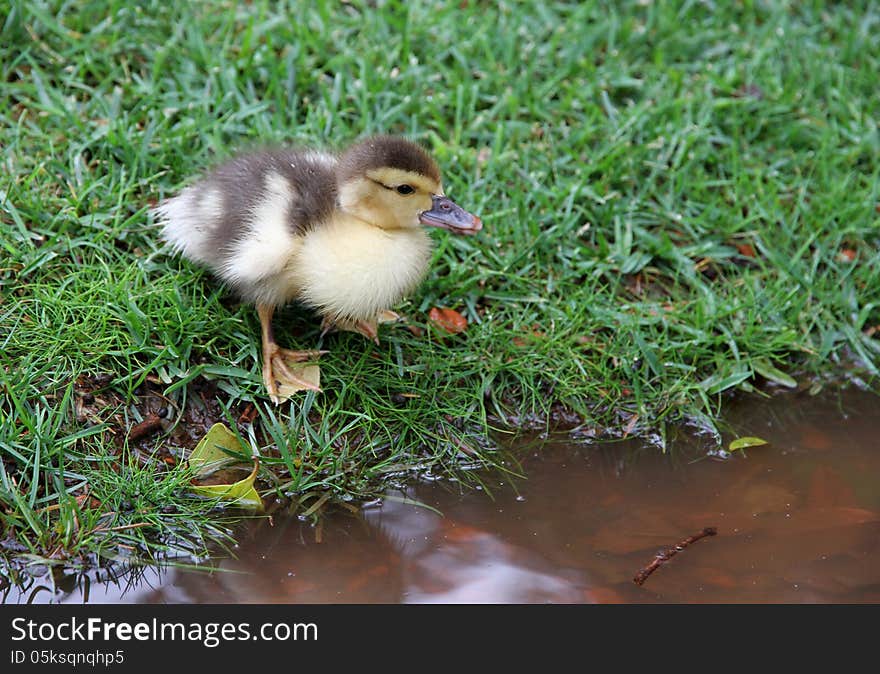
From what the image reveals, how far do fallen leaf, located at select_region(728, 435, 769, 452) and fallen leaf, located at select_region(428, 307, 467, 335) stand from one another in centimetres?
107

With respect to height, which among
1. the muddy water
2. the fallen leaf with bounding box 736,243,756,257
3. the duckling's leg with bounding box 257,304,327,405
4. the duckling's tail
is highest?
the duckling's tail

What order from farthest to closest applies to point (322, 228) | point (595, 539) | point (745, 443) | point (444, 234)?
point (444, 234)
point (745, 443)
point (322, 228)
point (595, 539)

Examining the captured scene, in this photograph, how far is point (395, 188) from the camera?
11.7 ft

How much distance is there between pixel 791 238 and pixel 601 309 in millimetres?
991

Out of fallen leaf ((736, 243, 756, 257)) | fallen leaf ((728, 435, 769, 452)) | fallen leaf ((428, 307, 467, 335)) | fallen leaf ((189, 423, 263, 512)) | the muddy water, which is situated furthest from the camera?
fallen leaf ((736, 243, 756, 257))

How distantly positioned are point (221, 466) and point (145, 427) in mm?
293

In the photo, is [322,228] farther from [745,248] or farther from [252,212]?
[745,248]

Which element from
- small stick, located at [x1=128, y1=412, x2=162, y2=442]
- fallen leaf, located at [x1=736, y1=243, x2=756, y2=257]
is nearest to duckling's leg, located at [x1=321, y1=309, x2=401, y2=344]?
small stick, located at [x1=128, y1=412, x2=162, y2=442]

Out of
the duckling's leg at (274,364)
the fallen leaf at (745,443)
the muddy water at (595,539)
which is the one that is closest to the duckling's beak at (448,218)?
the duckling's leg at (274,364)

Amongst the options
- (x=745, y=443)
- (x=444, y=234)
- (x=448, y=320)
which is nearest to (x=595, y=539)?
(x=745, y=443)

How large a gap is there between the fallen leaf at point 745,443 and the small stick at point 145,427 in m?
2.00

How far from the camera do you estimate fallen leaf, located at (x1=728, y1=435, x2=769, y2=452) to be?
12.9 ft

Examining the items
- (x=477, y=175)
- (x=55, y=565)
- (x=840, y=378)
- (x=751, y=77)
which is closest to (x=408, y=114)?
(x=477, y=175)

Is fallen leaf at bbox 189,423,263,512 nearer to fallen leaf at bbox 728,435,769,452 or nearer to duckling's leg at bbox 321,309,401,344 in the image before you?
duckling's leg at bbox 321,309,401,344
